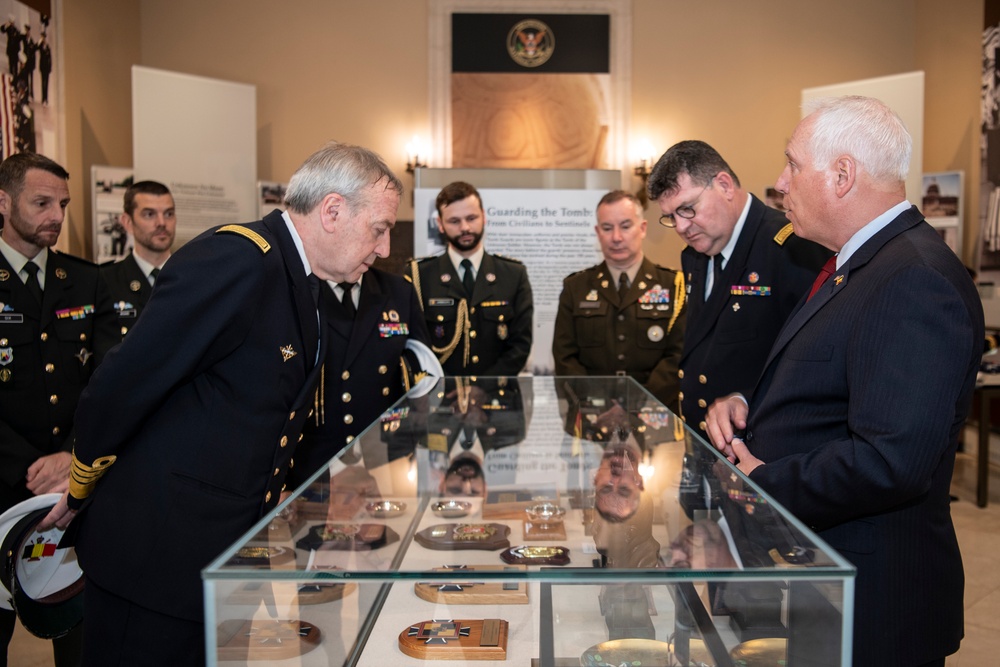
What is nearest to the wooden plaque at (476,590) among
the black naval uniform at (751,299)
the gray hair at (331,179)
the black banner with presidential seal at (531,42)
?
the gray hair at (331,179)

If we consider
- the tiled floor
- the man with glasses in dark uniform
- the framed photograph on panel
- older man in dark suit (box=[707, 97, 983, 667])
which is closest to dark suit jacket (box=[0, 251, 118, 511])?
the tiled floor

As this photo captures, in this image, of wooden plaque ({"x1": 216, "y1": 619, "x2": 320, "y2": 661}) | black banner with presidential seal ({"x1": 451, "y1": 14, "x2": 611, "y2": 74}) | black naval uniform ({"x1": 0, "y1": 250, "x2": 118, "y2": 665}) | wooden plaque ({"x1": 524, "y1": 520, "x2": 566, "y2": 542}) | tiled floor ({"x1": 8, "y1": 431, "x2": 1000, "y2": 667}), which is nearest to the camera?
wooden plaque ({"x1": 216, "y1": 619, "x2": 320, "y2": 661})

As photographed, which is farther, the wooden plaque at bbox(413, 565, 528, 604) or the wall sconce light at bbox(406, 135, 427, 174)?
the wall sconce light at bbox(406, 135, 427, 174)

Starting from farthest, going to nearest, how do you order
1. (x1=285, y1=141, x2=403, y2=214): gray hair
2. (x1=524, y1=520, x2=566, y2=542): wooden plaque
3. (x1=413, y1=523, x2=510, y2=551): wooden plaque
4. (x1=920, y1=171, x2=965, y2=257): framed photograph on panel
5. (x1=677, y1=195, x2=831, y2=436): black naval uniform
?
(x1=920, y1=171, x2=965, y2=257): framed photograph on panel, (x1=677, y1=195, x2=831, y2=436): black naval uniform, (x1=285, y1=141, x2=403, y2=214): gray hair, (x1=524, y1=520, x2=566, y2=542): wooden plaque, (x1=413, y1=523, x2=510, y2=551): wooden plaque

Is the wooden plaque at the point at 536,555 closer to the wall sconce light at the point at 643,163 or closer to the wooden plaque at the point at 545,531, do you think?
the wooden plaque at the point at 545,531

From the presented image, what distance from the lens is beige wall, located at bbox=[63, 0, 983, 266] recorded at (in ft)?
28.0

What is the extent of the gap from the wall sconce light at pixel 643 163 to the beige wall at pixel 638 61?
121 mm

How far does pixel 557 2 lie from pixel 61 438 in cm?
701

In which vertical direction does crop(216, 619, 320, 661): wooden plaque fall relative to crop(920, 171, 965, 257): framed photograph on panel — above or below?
below

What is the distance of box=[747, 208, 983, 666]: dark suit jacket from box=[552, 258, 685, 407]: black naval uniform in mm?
2240

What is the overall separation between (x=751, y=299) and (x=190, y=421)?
64.7 inches

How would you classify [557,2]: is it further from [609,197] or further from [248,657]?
[248,657]

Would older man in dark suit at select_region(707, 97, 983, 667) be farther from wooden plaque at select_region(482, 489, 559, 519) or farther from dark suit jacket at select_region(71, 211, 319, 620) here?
dark suit jacket at select_region(71, 211, 319, 620)

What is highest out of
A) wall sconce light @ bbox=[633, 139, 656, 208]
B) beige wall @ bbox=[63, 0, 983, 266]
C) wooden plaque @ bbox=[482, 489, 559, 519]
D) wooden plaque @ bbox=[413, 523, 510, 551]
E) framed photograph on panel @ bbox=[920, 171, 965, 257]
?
beige wall @ bbox=[63, 0, 983, 266]
